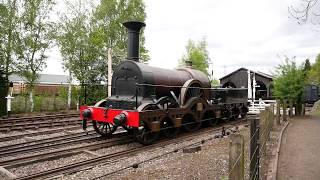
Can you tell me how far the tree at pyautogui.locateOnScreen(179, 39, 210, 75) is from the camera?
148ft

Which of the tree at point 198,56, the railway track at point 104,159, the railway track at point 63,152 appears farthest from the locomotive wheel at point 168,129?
the tree at point 198,56

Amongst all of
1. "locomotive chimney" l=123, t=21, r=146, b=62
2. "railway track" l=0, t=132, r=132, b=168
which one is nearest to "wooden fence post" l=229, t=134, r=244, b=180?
"railway track" l=0, t=132, r=132, b=168

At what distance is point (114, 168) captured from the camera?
273 inches

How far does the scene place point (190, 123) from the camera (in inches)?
471

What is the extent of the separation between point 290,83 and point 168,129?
453 inches

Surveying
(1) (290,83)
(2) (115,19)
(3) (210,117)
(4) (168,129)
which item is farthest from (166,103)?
(2) (115,19)

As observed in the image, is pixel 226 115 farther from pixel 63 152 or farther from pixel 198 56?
pixel 198 56

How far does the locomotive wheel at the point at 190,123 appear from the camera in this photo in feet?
39.6

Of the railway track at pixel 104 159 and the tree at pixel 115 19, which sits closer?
the railway track at pixel 104 159

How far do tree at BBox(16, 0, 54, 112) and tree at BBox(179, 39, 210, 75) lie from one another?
884 inches

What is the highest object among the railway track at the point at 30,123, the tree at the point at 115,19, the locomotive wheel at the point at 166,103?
the tree at the point at 115,19

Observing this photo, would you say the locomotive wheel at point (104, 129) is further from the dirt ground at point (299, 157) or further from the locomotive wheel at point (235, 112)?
the locomotive wheel at point (235, 112)

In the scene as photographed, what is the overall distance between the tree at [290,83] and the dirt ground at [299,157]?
8.29 m

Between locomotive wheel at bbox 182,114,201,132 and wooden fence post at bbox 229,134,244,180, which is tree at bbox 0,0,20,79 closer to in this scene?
locomotive wheel at bbox 182,114,201,132
